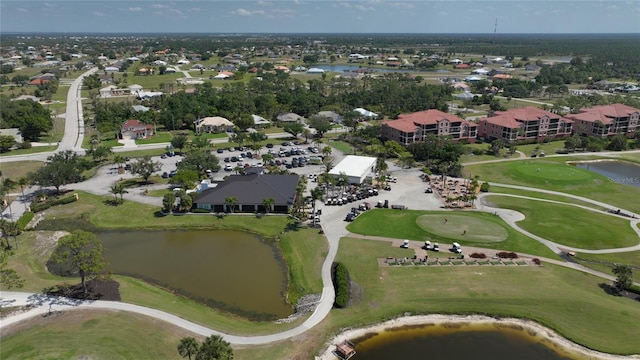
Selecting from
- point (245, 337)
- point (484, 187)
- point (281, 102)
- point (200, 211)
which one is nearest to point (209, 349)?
point (245, 337)

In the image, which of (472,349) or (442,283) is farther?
(442,283)

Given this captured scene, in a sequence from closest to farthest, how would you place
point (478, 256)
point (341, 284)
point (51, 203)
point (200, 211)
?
1. point (341, 284)
2. point (478, 256)
3. point (200, 211)
4. point (51, 203)

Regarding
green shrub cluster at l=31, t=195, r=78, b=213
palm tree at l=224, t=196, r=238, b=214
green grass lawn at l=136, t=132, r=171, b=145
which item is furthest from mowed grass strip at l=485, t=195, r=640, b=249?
green grass lawn at l=136, t=132, r=171, b=145

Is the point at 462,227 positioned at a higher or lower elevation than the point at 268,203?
lower

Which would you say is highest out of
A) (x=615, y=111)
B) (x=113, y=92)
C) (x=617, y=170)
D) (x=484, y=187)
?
(x=113, y=92)

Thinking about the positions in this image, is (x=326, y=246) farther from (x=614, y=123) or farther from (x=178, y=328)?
(x=614, y=123)

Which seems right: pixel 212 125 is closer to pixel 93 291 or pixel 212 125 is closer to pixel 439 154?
pixel 439 154

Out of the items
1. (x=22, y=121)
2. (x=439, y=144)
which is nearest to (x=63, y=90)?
(x=22, y=121)

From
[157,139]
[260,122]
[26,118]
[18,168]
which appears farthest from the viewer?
[260,122]
